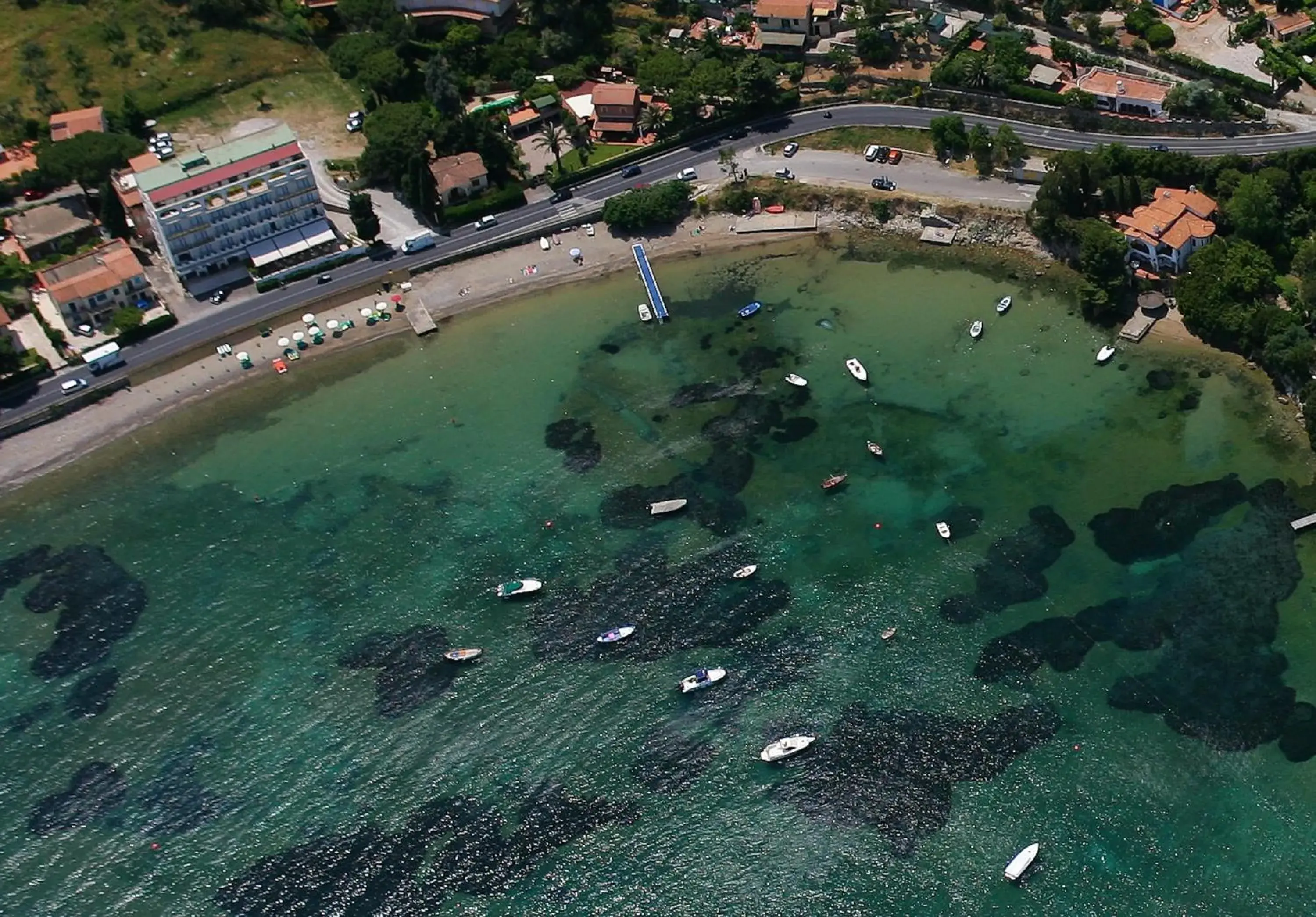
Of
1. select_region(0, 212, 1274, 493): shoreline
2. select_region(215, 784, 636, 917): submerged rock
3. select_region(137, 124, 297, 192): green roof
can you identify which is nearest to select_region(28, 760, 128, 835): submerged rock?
select_region(215, 784, 636, 917): submerged rock

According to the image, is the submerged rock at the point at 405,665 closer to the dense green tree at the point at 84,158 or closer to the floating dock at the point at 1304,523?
the floating dock at the point at 1304,523

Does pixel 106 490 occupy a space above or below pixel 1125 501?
above

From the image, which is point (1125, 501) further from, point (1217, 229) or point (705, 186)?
point (705, 186)

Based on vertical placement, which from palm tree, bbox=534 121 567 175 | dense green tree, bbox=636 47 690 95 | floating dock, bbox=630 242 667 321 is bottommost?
floating dock, bbox=630 242 667 321

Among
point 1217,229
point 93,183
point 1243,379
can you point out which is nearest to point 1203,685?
point 1243,379

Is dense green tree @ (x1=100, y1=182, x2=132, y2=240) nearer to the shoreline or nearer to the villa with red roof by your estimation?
the villa with red roof

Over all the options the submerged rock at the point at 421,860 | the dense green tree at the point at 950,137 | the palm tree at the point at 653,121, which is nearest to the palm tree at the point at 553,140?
the palm tree at the point at 653,121

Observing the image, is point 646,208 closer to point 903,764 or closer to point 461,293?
point 461,293

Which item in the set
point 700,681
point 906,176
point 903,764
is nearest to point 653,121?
point 906,176
